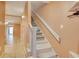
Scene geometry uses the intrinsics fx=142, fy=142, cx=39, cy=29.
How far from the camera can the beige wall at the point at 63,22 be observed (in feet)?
8.48

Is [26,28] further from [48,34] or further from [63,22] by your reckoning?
[63,22]

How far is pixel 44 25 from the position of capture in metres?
4.07

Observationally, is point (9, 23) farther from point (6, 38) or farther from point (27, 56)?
point (27, 56)

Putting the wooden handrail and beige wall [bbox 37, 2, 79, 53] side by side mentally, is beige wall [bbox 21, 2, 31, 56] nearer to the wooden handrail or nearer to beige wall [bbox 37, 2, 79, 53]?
the wooden handrail

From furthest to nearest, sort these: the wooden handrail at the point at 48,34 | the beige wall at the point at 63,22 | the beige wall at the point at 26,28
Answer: the wooden handrail at the point at 48,34 < the beige wall at the point at 26,28 < the beige wall at the point at 63,22

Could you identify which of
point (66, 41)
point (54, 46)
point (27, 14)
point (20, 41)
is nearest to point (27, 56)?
point (20, 41)

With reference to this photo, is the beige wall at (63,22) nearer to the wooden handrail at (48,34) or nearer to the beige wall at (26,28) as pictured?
the wooden handrail at (48,34)

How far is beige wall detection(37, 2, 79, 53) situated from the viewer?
258 centimetres

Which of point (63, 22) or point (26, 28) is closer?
point (63, 22)

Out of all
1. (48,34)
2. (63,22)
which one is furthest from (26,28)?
(63,22)

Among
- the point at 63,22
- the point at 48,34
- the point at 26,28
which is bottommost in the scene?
the point at 48,34

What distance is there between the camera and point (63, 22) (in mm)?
3213

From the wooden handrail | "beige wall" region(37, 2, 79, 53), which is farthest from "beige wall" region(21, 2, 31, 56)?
"beige wall" region(37, 2, 79, 53)

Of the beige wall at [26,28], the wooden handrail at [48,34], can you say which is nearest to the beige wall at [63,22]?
the wooden handrail at [48,34]
